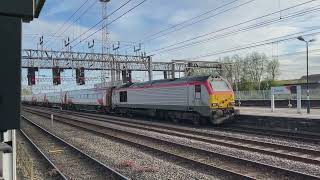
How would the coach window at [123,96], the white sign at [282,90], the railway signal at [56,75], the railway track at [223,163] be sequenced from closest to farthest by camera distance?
the railway track at [223,163]
the white sign at [282,90]
the coach window at [123,96]
the railway signal at [56,75]

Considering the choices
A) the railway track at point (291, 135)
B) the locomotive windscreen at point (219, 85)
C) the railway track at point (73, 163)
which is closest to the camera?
the railway track at point (73, 163)

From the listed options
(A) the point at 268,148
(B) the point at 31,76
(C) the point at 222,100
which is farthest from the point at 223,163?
(B) the point at 31,76

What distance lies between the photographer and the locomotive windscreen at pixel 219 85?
2293 cm

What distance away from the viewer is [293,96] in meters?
44.9

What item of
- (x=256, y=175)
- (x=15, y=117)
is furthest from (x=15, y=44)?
(x=256, y=175)

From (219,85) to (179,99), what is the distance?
2.87 metres

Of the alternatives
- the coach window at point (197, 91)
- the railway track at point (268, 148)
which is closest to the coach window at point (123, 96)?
the coach window at point (197, 91)

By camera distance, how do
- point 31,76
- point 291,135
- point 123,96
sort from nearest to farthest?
point 291,135
point 123,96
point 31,76

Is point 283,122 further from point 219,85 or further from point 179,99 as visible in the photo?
point 179,99

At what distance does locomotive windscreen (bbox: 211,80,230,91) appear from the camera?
22.9 meters

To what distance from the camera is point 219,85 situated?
23.4 m

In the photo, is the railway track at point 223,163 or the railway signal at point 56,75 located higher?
the railway signal at point 56,75

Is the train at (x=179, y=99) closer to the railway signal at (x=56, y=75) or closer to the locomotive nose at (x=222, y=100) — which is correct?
the locomotive nose at (x=222, y=100)

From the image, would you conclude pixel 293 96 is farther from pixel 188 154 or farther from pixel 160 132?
pixel 188 154
